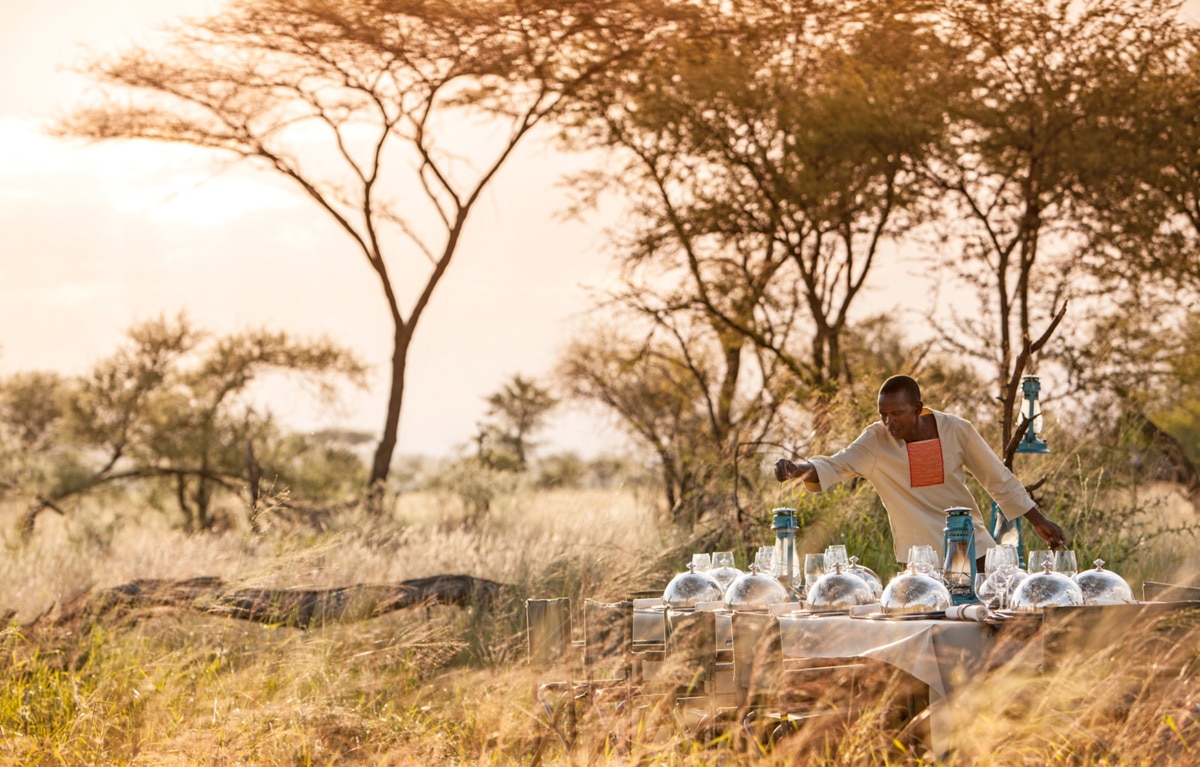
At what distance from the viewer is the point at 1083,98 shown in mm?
14258

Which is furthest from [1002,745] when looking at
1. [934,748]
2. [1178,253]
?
[1178,253]

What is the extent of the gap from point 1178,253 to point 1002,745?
11821 mm

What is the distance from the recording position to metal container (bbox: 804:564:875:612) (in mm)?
4492

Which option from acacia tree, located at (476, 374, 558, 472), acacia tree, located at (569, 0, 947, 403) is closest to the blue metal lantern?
acacia tree, located at (569, 0, 947, 403)

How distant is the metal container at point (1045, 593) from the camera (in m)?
4.13

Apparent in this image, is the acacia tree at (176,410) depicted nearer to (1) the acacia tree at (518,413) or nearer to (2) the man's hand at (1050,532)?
(1) the acacia tree at (518,413)

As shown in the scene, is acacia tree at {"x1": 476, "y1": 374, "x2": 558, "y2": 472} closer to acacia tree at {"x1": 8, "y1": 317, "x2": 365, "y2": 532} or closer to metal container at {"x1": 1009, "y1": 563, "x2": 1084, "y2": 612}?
acacia tree at {"x1": 8, "y1": 317, "x2": 365, "y2": 532}

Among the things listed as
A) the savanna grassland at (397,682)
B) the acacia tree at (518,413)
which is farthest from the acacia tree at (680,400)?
the acacia tree at (518,413)

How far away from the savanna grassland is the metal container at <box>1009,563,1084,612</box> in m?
0.21

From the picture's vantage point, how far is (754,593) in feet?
15.3

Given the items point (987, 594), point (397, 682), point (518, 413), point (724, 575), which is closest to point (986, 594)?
point (987, 594)

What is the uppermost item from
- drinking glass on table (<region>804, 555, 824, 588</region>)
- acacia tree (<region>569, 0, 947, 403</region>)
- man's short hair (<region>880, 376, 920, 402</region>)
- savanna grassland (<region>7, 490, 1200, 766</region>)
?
acacia tree (<region>569, 0, 947, 403</region>)

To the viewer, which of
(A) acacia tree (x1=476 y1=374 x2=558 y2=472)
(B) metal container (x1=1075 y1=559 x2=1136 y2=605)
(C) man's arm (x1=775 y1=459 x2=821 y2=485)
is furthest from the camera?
(A) acacia tree (x1=476 y1=374 x2=558 y2=472)

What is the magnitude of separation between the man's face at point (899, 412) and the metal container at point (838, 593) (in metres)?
1.33
